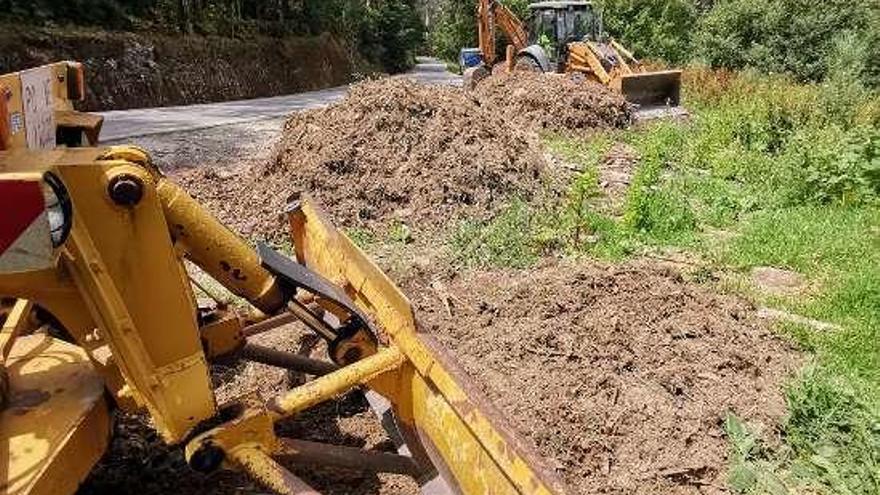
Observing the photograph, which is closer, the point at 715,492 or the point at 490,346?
the point at 715,492

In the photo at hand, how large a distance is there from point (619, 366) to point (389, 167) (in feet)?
14.4

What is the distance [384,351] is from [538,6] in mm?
16440

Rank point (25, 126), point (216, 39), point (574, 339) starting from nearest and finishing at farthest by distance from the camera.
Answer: point (25, 126) → point (574, 339) → point (216, 39)

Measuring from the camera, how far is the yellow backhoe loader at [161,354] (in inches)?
91.4

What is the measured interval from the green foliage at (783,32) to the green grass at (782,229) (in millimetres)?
13197

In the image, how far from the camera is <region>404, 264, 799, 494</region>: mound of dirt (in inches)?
153

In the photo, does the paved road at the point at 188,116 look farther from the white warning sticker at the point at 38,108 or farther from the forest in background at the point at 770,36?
the forest in background at the point at 770,36

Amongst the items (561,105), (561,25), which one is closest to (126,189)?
(561,105)

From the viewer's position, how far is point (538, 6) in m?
18.0

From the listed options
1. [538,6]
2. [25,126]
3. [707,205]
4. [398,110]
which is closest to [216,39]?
[538,6]

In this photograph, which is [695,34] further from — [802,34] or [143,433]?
[143,433]

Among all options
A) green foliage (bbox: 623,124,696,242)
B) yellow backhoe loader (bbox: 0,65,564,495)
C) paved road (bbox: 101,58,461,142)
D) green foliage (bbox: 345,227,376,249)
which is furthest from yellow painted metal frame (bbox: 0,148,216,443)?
paved road (bbox: 101,58,461,142)

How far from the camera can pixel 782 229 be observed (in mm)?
7688

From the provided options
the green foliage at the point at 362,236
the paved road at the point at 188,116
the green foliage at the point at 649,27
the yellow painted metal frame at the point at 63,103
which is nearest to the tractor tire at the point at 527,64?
the paved road at the point at 188,116
